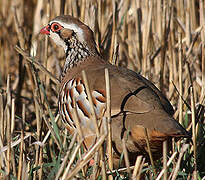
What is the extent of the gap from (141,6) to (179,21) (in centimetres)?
47

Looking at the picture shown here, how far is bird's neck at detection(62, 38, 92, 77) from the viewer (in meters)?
4.36

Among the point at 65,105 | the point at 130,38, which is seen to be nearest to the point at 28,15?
the point at 130,38

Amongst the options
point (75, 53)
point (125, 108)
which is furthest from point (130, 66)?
point (125, 108)

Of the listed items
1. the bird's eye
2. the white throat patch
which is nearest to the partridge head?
the white throat patch

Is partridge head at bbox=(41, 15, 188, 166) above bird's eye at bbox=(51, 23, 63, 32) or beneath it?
beneath

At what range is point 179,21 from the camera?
5.33m

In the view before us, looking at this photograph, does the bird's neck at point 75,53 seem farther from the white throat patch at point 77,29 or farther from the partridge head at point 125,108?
the partridge head at point 125,108

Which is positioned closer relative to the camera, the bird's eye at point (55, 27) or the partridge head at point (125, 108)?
the partridge head at point (125, 108)

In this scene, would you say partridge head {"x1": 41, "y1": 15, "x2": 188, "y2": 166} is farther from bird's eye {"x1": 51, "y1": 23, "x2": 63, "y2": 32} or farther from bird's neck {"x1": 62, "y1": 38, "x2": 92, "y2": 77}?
bird's eye {"x1": 51, "y1": 23, "x2": 63, "y2": 32}

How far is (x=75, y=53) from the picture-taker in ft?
14.4

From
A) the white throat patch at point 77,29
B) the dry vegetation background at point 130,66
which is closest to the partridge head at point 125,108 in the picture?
the dry vegetation background at point 130,66

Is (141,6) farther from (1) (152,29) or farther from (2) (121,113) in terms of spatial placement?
(2) (121,113)

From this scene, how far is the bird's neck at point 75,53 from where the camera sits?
4.36 meters

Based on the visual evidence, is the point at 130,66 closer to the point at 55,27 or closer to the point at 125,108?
the point at 55,27
